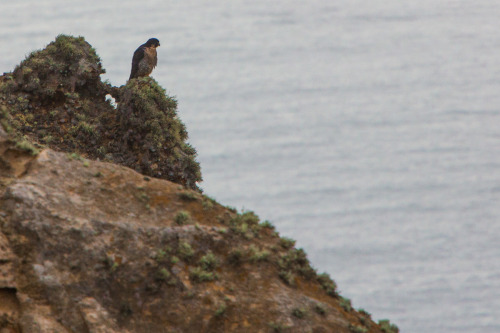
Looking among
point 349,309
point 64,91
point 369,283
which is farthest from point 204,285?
point 369,283

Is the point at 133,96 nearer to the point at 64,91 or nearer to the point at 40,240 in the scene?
the point at 64,91

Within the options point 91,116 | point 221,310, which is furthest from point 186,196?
point 91,116

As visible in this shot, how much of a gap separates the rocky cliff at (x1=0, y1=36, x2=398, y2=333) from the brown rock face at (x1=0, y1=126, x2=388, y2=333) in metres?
0.02

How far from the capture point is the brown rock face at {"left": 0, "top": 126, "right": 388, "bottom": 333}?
1402 centimetres

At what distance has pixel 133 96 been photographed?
21141mm

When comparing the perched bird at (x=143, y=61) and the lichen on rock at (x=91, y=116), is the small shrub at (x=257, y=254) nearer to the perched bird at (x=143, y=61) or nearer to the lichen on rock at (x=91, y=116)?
the lichen on rock at (x=91, y=116)

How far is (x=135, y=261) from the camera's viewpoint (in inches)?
578

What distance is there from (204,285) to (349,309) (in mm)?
2655

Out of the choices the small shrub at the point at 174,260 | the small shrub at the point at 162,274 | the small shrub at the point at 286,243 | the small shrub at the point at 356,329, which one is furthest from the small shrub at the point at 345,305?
the small shrub at the point at 162,274

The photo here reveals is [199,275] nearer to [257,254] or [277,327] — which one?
[257,254]

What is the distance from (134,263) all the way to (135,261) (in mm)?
41

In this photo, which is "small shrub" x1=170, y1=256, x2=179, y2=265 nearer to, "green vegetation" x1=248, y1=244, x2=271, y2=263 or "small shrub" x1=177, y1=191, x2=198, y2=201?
"green vegetation" x1=248, y1=244, x2=271, y2=263

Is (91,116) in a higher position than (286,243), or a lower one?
higher

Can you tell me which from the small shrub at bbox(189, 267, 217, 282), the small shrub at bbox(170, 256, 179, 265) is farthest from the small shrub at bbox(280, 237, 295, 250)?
the small shrub at bbox(170, 256, 179, 265)
